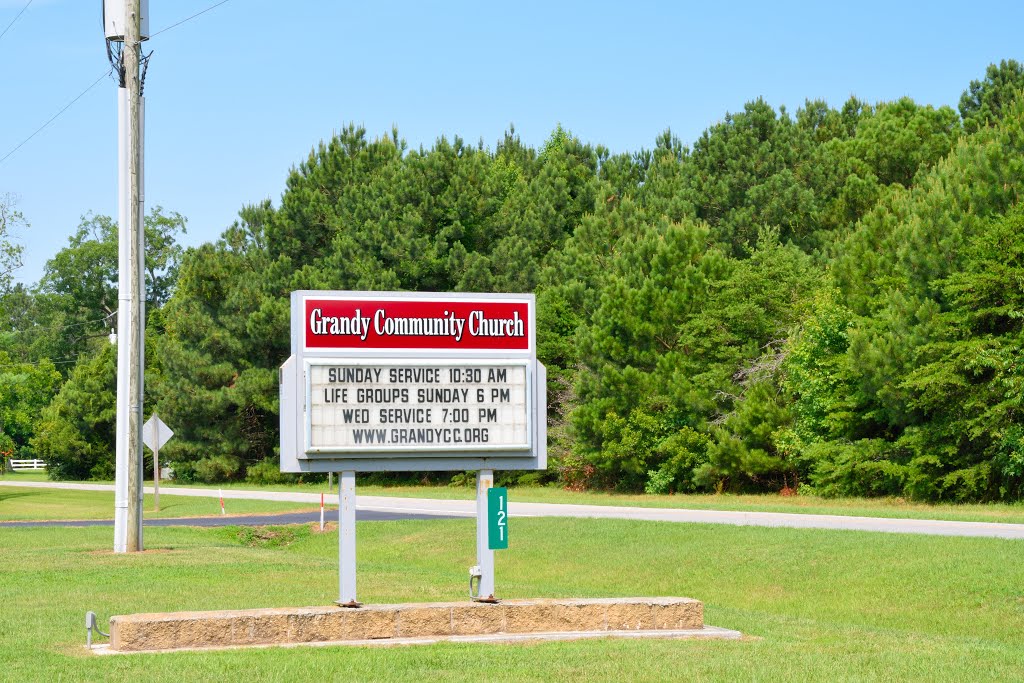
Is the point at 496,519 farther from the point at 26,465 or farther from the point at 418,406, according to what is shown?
the point at 26,465

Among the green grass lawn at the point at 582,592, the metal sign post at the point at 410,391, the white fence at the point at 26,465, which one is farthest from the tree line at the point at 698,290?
the metal sign post at the point at 410,391

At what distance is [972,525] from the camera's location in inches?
1009

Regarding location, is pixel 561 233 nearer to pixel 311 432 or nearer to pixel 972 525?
pixel 972 525

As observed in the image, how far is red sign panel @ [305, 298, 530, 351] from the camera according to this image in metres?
12.7

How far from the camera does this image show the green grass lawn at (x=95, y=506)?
1539 inches

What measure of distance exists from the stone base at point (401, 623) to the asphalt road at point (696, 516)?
1159cm

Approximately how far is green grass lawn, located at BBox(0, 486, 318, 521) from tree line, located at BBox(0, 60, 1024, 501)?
8.74 meters

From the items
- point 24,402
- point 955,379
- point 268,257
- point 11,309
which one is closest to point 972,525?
point 955,379

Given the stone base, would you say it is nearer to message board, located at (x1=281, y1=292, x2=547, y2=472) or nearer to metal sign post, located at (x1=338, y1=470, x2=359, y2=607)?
metal sign post, located at (x1=338, y1=470, x2=359, y2=607)

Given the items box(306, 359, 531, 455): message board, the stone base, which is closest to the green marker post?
box(306, 359, 531, 455): message board

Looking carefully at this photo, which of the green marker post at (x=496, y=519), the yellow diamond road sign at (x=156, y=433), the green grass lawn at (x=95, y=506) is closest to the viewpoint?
the green marker post at (x=496, y=519)

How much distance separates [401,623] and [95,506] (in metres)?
36.6

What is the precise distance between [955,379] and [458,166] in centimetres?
3418

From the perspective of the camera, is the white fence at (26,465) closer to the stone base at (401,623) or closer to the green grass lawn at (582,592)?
the green grass lawn at (582,592)
